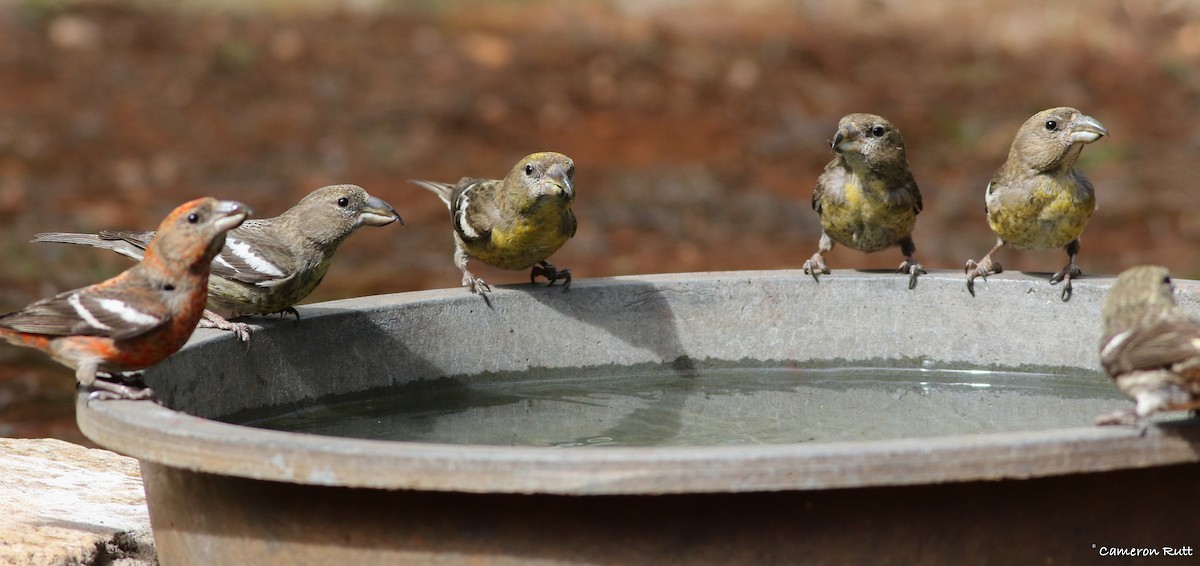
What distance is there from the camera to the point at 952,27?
1986cm

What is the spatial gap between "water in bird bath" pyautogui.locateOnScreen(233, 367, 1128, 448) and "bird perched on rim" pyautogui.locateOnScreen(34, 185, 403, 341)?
1.83 feet

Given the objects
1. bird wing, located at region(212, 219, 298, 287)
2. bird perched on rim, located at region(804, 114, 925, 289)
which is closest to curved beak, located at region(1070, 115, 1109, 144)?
bird perched on rim, located at region(804, 114, 925, 289)

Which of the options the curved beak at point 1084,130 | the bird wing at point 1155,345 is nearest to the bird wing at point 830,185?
the curved beak at point 1084,130

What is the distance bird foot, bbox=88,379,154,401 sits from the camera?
13.6 ft

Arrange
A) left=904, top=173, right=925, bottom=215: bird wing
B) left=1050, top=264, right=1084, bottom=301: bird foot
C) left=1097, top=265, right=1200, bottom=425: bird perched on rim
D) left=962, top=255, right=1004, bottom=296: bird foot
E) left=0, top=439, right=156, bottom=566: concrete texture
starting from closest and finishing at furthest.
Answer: left=1097, top=265, right=1200, bottom=425: bird perched on rim, left=0, top=439, right=156, bottom=566: concrete texture, left=1050, top=264, right=1084, bottom=301: bird foot, left=962, top=255, right=1004, bottom=296: bird foot, left=904, top=173, right=925, bottom=215: bird wing

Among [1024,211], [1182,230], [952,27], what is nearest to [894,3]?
[952,27]

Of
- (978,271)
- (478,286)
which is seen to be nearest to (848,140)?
(978,271)

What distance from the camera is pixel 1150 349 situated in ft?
12.6

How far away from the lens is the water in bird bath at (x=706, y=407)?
17.3 feet

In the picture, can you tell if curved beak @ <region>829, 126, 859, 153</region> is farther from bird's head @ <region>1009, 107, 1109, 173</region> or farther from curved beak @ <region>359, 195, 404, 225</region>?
curved beak @ <region>359, 195, 404, 225</region>

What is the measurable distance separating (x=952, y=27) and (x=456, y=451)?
58.0 ft

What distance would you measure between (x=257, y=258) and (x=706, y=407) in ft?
6.20

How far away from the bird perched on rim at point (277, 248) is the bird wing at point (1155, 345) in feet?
10.1

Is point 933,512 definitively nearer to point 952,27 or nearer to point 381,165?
point 381,165
